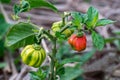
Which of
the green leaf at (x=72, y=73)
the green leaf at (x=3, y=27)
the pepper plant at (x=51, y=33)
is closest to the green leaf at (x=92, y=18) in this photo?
the pepper plant at (x=51, y=33)

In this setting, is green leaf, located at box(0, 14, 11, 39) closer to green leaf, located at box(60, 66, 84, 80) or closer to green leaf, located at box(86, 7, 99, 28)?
green leaf, located at box(60, 66, 84, 80)

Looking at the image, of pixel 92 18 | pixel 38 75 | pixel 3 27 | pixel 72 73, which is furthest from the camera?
pixel 3 27

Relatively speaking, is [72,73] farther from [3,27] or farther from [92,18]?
[92,18]

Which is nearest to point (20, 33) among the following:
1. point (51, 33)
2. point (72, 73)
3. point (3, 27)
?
point (51, 33)

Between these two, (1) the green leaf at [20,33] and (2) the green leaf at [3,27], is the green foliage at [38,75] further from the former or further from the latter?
(2) the green leaf at [3,27]

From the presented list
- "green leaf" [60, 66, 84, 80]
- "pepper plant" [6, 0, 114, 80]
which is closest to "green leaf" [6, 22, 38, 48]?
"pepper plant" [6, 0, 114, 80]

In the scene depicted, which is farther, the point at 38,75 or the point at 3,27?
the point at 3,27

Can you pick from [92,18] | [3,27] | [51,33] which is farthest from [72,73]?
[92,18]

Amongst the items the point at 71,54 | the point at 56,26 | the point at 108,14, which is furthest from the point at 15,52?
the point at 56,26

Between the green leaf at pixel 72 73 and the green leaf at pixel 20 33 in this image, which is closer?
the green leaf at pixel 20 33

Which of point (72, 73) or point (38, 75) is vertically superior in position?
point (38, 75)

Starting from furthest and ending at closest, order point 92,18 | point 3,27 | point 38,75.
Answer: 1. point 3,27
2. point 38,75
3. point 92,18

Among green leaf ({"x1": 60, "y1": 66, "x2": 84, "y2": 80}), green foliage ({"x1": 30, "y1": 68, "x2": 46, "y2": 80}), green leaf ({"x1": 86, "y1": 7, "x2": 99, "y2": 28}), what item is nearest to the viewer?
green leaf ({"x1": 86, "y1": 7, "x2": 99, "y2": 28})

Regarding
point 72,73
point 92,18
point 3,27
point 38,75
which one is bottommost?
point 72,73
